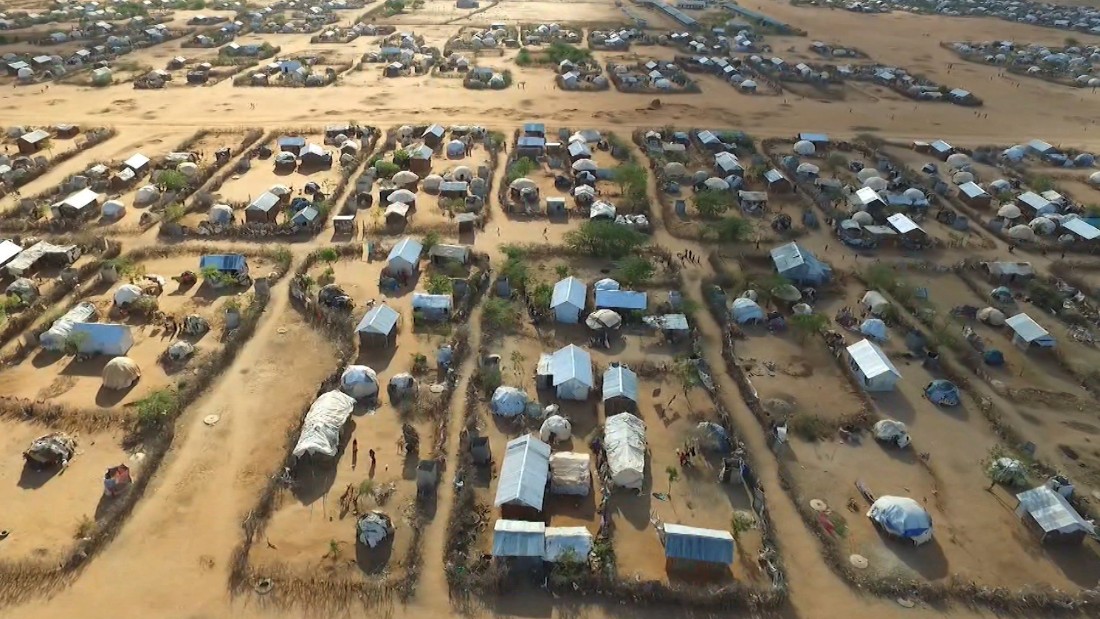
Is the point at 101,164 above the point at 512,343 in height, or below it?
above

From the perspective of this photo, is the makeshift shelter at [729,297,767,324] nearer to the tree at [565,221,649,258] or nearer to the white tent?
the tree at [565,221,649,258]

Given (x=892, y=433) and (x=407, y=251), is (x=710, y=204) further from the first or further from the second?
(x=892, y=433)

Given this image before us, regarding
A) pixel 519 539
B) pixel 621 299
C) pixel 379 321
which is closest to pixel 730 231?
pixel 621 299

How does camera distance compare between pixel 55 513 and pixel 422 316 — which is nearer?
pixel 55 513

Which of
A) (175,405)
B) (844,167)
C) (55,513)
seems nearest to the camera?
(55,513)

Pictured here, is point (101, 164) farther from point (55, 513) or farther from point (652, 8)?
point (652, 8)

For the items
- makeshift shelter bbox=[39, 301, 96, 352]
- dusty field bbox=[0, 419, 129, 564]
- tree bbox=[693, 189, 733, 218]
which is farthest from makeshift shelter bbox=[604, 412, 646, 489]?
makeshift shelter bbox=[39, 301, 96, 352]

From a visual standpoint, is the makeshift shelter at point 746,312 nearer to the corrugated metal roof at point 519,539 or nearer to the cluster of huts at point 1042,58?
the corrugated metal roof at point 519,539

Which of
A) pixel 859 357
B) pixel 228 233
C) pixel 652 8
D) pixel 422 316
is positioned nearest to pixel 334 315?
pixel 422 316
